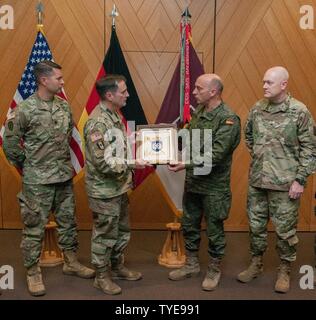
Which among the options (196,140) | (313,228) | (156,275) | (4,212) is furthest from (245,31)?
(4,212)

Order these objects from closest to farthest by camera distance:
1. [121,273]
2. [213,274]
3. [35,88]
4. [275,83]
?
[275,83]
[213,274]
[121,273]
[35,88]

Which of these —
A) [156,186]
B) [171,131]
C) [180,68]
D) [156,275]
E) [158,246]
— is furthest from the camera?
[156,186]

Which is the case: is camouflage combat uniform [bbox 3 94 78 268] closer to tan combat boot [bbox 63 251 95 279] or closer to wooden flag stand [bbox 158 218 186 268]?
tan combat boot [bbox 63 251 95 279]

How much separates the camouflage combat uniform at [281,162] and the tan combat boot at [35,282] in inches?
61.8

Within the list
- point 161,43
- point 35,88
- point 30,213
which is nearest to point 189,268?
point 30,213

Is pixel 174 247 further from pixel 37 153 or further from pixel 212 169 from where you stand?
pixel 37 153

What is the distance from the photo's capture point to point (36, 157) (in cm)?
321

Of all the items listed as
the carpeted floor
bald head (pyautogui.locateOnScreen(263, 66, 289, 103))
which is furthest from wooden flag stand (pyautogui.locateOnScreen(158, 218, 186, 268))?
bald head (pyautogui.locateOnScreen(263, 66, 289, 103))

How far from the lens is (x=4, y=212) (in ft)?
15.4

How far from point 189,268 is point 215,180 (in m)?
0.77

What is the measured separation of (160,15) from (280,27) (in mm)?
1133

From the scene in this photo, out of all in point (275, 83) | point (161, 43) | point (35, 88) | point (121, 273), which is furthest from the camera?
point (161, 43)

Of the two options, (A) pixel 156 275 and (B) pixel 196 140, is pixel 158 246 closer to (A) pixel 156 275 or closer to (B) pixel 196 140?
(A) pixel 156 275

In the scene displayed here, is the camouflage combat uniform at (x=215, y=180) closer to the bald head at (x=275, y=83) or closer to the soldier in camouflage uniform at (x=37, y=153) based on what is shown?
the bald head at (x=275, y=83)
